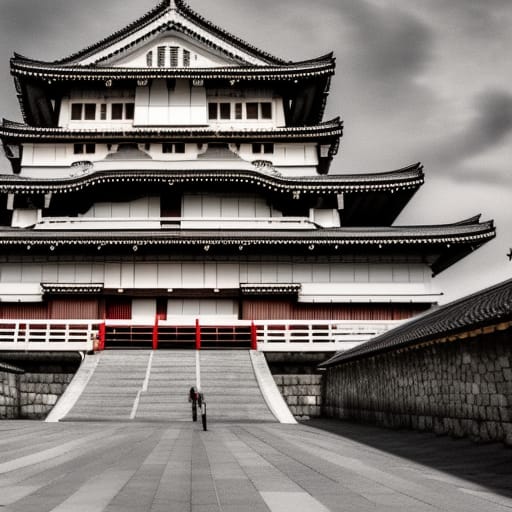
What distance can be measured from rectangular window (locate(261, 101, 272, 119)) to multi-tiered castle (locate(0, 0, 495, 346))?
120mm

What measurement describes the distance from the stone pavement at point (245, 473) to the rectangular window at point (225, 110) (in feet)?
75.1

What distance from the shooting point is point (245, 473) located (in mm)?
7855

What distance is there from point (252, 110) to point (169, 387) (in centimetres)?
1804

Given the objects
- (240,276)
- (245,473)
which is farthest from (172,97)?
(245,473)

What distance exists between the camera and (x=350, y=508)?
18.8ft

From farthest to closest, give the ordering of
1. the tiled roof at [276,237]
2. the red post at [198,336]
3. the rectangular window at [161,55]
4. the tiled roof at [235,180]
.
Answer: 1. the rectangular window at [161,55]
2. the tiled roof at [235,180]
3. the tiled roof at [276,237]
4. the red post at [198,336]

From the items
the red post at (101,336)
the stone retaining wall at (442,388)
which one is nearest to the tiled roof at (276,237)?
the red post at (101,336)

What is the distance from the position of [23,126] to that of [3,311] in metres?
9.77

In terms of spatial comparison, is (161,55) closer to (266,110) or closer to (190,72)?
(190,72)

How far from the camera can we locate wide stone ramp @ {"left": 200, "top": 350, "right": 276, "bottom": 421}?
18.8 m

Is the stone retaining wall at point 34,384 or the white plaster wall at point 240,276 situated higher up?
the white plaster wall at point 240,276

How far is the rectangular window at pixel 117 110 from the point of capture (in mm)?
33641

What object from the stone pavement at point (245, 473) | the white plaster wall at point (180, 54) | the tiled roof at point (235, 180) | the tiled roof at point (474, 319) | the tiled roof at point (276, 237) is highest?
the white plaster wall at point (180, 54)

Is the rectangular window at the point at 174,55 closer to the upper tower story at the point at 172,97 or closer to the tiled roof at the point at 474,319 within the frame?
the upper tower story at the point at 172,97
